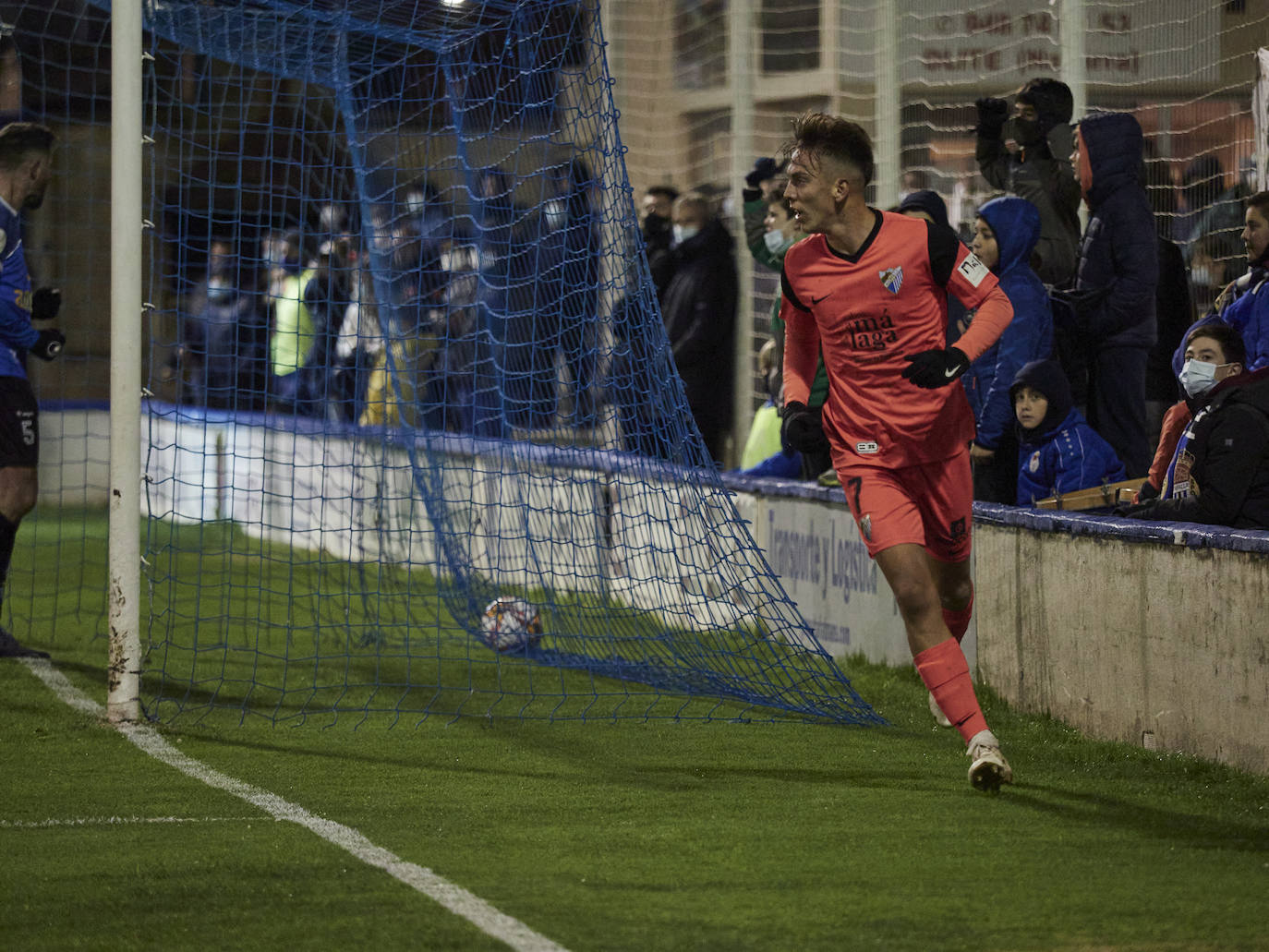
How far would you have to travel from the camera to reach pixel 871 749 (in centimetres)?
645

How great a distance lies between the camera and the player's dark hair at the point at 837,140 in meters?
5.84

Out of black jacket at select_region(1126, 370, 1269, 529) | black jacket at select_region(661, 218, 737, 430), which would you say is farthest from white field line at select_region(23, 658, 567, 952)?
black jacket at select_region(661, 218, 737, 430)

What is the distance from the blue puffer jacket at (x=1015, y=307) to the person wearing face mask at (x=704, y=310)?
3664 millimetres

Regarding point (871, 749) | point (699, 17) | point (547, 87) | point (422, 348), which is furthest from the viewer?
point (699, 17)

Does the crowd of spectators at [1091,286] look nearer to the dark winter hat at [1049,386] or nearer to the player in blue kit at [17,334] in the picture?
the dark winter hat at [1049,386]

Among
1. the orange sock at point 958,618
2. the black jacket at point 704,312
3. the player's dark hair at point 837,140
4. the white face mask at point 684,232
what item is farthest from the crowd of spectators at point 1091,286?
the white face mask at point 684,232

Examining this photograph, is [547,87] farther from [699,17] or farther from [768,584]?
[699,17]

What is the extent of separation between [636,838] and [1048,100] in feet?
14.5

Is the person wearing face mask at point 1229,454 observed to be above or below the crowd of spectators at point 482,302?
below

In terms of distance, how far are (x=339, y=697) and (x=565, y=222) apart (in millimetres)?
2538

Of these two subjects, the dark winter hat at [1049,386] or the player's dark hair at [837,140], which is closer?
the player's dark hair at [837,140]

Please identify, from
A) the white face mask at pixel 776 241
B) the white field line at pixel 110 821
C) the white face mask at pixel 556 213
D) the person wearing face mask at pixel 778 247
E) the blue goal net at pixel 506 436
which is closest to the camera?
the white field line at pixel 110 821

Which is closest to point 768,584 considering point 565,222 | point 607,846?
point 565,222

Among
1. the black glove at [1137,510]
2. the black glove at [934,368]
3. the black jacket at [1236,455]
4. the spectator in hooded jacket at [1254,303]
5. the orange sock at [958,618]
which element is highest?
the spectator in hooded jacket at [1254,303]
